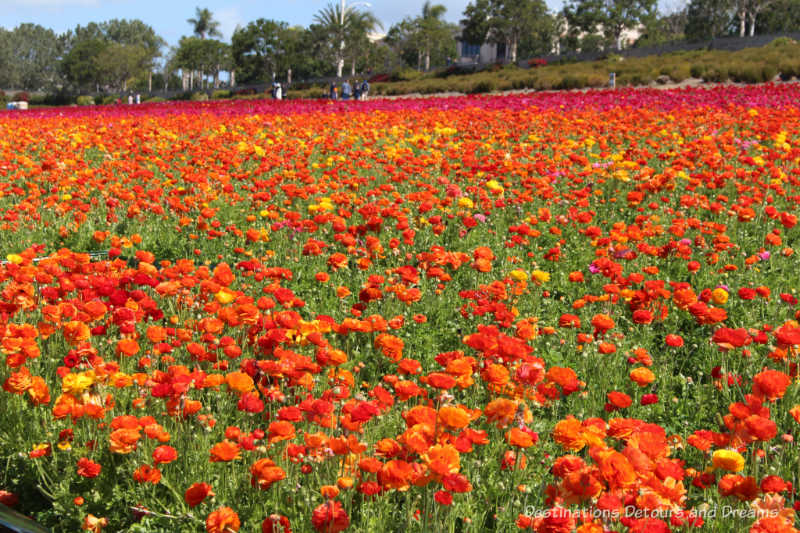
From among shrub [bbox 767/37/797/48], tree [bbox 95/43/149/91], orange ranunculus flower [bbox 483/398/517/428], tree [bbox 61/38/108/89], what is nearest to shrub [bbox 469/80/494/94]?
shrub [bbox 767/37/797/48]

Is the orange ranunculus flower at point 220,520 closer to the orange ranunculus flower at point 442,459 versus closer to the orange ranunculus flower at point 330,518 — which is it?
the orange ranunculus flower at point 330,518

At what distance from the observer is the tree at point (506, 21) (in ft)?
203

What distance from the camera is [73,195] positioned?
8.03m

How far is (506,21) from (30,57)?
11448 centimetres

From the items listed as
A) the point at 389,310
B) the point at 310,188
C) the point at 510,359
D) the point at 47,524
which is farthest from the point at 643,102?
the point at 47,524

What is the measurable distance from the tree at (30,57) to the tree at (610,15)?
103m

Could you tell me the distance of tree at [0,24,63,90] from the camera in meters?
122

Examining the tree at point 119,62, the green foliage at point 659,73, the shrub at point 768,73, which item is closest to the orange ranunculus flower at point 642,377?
the green foliage at point 659,73

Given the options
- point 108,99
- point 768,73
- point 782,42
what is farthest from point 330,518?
point 108,99

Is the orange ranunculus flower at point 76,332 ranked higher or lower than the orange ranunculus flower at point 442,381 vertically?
lower

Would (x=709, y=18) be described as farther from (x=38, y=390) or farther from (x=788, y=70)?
(x=38, y=390)

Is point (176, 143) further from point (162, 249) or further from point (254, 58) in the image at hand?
point (254, 58)

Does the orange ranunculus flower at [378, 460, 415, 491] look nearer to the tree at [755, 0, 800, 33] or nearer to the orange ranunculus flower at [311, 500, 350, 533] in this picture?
the orange ranunculus flower at [311, 500, 350, 533]

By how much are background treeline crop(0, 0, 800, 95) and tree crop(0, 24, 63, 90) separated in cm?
1947
